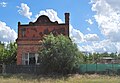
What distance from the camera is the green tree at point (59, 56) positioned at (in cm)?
3741

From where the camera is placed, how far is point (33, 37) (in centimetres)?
4503

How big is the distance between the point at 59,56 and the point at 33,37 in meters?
8.98

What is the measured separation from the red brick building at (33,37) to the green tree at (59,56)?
19.5 feet

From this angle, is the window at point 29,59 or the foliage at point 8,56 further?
the foliage at point 8,56

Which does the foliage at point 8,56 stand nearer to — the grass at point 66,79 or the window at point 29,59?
the window at point 29,59

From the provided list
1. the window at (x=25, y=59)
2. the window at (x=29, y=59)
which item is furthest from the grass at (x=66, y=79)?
the window at (x=25, y=59)

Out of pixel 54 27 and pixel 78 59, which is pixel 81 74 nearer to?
pixel 78 59

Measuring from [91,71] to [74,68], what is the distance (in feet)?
8.82

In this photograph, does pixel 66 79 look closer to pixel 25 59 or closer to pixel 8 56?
pixel 25 59

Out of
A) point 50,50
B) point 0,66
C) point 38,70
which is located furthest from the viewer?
point 0,66

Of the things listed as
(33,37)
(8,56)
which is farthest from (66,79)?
(8,56)

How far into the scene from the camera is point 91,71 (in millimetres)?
40469

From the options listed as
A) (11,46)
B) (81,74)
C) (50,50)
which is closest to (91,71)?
(81,74)

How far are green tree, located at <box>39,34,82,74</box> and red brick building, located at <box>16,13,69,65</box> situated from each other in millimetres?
5937
